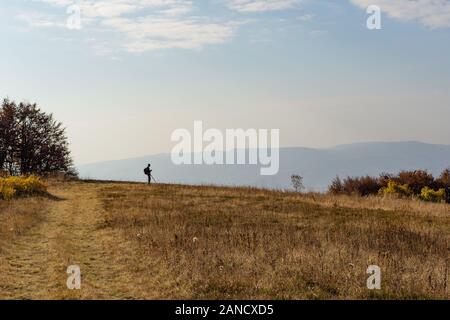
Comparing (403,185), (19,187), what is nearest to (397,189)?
(403,185)

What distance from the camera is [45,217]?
70.8ft

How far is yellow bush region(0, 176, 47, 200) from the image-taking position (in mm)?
27419

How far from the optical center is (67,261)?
13133 millimetres

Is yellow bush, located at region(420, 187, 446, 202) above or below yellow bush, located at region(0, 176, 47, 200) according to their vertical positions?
below

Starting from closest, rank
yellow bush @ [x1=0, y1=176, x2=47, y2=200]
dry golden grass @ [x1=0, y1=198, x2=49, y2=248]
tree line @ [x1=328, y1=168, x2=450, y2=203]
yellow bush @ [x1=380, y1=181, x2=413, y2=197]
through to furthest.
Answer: dry golden grass @ [x1=0, y1=198, x2=49, y2=248]
yellow bush @ [x1=0, y1=176, x2=47, y2=200]
tree line @ [x1=328, y1=168, x2=450, y2=203]
yellow bush @ [x1=380, y1=181, x2=413, y2=197]

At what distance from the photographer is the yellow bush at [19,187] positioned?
27419 mm

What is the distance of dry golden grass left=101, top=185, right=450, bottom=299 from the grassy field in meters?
0.04

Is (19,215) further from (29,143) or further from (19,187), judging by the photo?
(29,143)

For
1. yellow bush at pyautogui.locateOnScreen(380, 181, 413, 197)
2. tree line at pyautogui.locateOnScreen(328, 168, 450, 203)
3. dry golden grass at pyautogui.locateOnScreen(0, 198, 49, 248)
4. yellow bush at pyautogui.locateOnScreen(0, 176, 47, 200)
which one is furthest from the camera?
yellow bush at pyautogui.locateOnScreen(380, 181, 413, 197)

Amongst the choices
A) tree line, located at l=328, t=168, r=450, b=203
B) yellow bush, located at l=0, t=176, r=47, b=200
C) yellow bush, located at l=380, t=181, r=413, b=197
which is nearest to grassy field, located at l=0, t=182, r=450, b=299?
yellow bush, located at l=0, t=176, r=47, b=200

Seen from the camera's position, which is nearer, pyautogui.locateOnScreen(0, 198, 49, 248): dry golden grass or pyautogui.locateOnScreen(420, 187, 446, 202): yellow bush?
pyautogui.locateOnScreen(0, 198, 49, 248): dry golden grass

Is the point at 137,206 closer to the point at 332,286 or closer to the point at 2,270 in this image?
the point at 2,270

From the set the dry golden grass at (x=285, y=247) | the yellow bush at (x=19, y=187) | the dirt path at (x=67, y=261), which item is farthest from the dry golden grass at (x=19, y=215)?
the dry golden grass at (x=285, y=247)

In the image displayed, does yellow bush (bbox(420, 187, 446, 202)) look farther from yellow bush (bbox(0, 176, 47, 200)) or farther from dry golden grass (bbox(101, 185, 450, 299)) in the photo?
yellow bush (bbox(0, 176, 47, 200))
